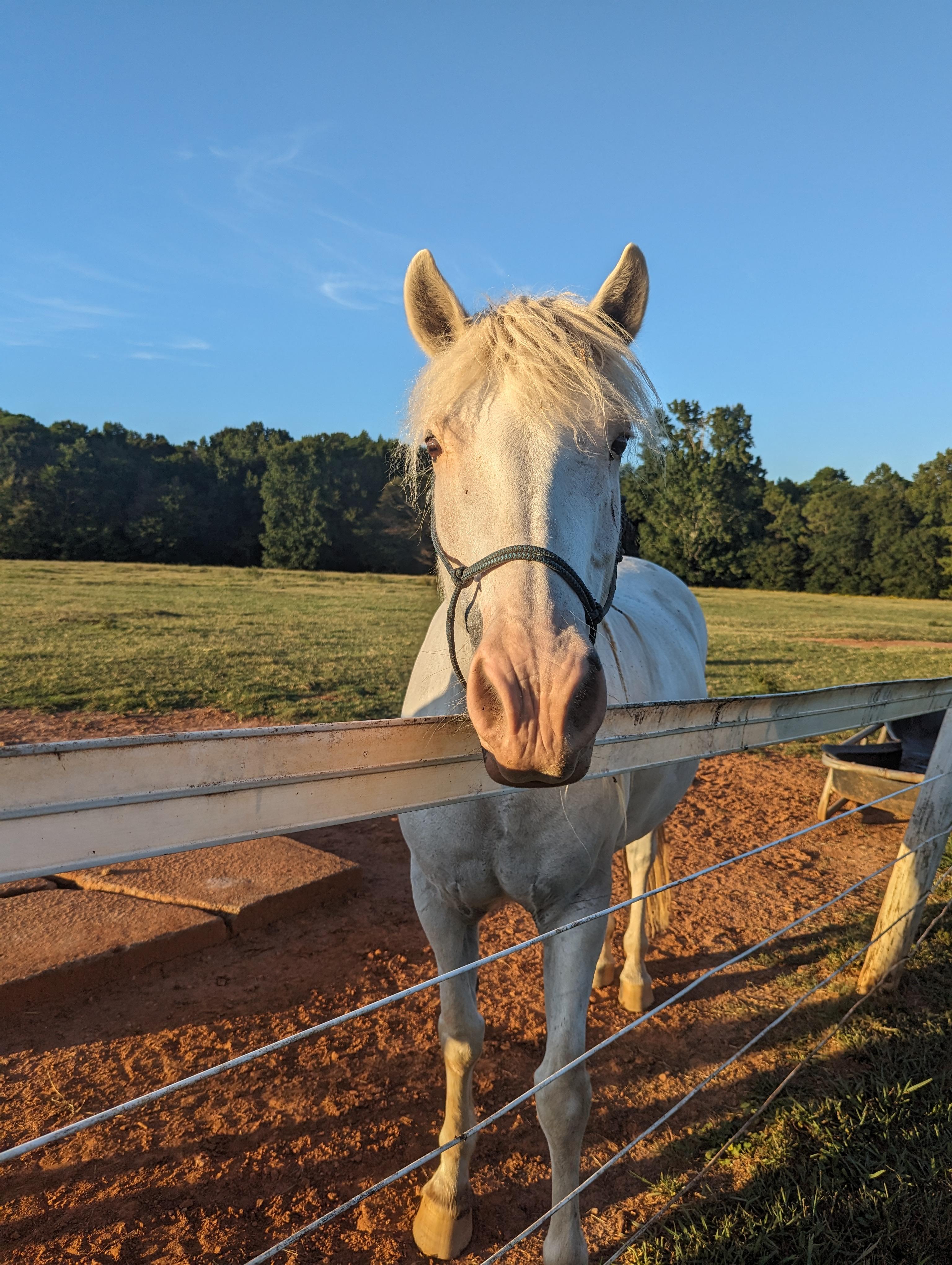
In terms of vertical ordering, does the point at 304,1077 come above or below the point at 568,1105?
below

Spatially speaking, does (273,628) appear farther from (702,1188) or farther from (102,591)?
(702,1188)

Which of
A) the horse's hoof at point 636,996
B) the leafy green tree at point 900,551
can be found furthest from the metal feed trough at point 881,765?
the leafy green tree at point 900,551

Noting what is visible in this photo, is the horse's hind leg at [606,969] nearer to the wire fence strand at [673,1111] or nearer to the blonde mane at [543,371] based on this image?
the wire fence strand at [673,1111]

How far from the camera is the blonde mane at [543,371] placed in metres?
1.43

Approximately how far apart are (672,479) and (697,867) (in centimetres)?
3199

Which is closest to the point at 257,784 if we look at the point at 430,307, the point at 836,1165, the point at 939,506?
the point at 430,307

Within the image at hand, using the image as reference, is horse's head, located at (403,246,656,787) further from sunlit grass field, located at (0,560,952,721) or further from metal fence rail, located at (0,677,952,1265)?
sunlit grass field, located at (0,560,952,721)

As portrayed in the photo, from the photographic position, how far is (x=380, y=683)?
9.42 m

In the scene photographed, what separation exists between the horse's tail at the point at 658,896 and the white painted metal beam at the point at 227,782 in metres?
2.42

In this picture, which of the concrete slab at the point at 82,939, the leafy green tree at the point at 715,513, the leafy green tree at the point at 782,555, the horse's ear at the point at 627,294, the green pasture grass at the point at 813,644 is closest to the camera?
the horse's ear at the point at 627,294

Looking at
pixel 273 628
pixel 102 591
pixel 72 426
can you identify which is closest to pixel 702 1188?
pixel 273 628

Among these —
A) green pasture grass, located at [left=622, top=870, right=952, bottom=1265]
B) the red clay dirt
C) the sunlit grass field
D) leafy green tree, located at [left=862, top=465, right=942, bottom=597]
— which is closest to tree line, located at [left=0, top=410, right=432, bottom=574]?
the sunlit grass field

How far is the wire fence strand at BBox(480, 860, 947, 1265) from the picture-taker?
146 centimetres

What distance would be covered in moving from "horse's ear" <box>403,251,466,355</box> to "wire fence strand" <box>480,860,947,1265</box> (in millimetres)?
1853
